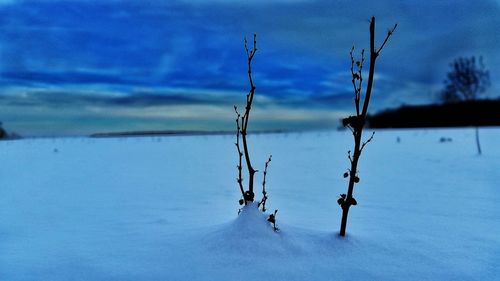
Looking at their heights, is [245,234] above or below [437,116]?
below

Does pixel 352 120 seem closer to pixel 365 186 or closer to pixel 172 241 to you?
pixel 172 241

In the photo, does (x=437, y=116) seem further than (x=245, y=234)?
Yes

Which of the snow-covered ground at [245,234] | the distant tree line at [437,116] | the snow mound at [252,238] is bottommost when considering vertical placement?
the snow-covered ground at [245,234]

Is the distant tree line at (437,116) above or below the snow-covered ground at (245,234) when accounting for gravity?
above

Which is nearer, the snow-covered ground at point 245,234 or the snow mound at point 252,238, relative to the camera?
the snow-covered ground at point 245,234

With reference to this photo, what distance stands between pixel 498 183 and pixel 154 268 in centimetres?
706

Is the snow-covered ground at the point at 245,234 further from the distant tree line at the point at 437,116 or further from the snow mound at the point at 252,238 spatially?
the distant tree line at the point at 437,116

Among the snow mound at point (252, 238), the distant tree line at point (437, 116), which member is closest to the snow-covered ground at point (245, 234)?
the snow mound at point (252, 238)

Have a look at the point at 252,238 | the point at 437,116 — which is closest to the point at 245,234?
the point at 252,238

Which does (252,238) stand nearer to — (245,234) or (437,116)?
(245,234)

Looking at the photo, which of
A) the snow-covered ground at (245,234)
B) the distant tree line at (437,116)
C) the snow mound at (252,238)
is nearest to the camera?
the snow-covered ground at (245,234)

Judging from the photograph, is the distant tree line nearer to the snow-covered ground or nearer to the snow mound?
the snow-covered ground

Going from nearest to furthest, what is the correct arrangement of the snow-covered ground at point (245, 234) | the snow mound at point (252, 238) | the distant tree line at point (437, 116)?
the snow-covered ground at point (245, 234)
the snow mound at point (252, 238)
the distant tree line at point (437, 116)

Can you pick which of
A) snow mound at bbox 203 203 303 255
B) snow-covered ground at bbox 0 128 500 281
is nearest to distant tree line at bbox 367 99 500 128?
snow-covered ground at bbox 0 128 500 281
